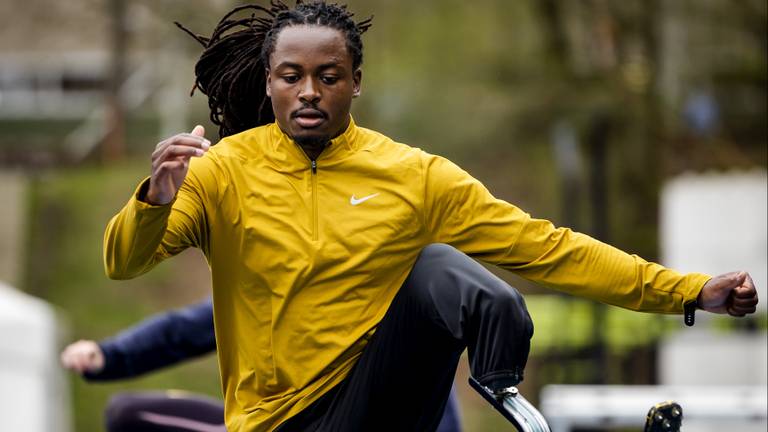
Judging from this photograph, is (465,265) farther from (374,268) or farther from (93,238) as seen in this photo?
(93,238)

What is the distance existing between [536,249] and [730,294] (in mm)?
525

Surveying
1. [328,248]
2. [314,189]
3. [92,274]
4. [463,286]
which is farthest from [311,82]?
[92,274]

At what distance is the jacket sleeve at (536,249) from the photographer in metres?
3.94

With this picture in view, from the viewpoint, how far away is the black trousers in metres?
3.56

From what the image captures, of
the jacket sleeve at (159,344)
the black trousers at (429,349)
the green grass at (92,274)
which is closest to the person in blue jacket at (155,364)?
the jacket sleeve at (159,344)

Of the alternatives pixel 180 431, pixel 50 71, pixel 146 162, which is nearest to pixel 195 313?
pixel 180 431

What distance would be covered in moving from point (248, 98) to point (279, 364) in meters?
0.84

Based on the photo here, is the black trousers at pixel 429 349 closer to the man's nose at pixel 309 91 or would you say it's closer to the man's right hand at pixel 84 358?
the man's nose at pixel 309 91

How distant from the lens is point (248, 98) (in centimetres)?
429

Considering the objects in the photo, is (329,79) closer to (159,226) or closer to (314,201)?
(314,201)

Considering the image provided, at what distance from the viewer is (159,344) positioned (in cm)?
602

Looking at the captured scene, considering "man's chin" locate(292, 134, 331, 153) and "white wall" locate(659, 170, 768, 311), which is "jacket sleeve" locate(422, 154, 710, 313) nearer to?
"man's chin" locate(292, 134, 331, 153)

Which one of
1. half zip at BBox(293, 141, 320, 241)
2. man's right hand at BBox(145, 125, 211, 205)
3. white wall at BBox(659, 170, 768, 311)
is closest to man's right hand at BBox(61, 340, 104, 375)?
half zip at BBox(293, 141, 320, 241)

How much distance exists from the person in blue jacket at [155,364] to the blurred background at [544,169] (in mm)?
2154
